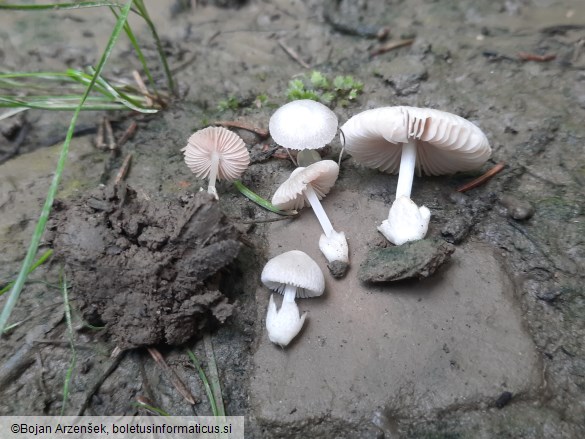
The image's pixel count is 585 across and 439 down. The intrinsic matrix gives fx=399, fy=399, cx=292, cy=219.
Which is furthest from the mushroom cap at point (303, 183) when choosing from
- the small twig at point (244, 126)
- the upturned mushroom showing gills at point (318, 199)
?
Result: the small twig at point (244, 126)

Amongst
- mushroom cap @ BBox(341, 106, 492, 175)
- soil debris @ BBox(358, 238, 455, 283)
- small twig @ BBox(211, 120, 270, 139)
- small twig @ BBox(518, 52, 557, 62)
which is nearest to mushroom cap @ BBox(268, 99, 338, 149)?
mushroom cap @ BBox(341, 106, 492, 175)

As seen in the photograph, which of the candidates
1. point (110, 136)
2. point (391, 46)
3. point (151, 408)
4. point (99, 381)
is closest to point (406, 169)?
point (391, 46)

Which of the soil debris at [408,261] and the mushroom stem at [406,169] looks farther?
the mushroom stem at [406,169]

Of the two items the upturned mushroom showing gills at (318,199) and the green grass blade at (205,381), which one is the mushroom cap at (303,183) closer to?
the upturned mushroom showing gills at (318,199)

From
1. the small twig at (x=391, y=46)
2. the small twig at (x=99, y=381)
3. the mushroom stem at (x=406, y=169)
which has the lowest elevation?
the small twig at (x=99, y=381)

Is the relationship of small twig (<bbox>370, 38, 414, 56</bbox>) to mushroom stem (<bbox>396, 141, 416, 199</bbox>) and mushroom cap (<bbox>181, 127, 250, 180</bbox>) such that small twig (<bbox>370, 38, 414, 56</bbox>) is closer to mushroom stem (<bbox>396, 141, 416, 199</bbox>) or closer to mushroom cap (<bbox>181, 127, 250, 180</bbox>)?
mushroom stem (<bbox>396, 141, 416, 199</bbox>)

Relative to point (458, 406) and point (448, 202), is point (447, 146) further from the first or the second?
point (458, 406)

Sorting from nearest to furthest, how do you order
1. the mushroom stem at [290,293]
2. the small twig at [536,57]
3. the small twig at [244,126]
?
the mushroom stem at [290,293]
the small twig at [244,126]
the small twig at [536,57]
